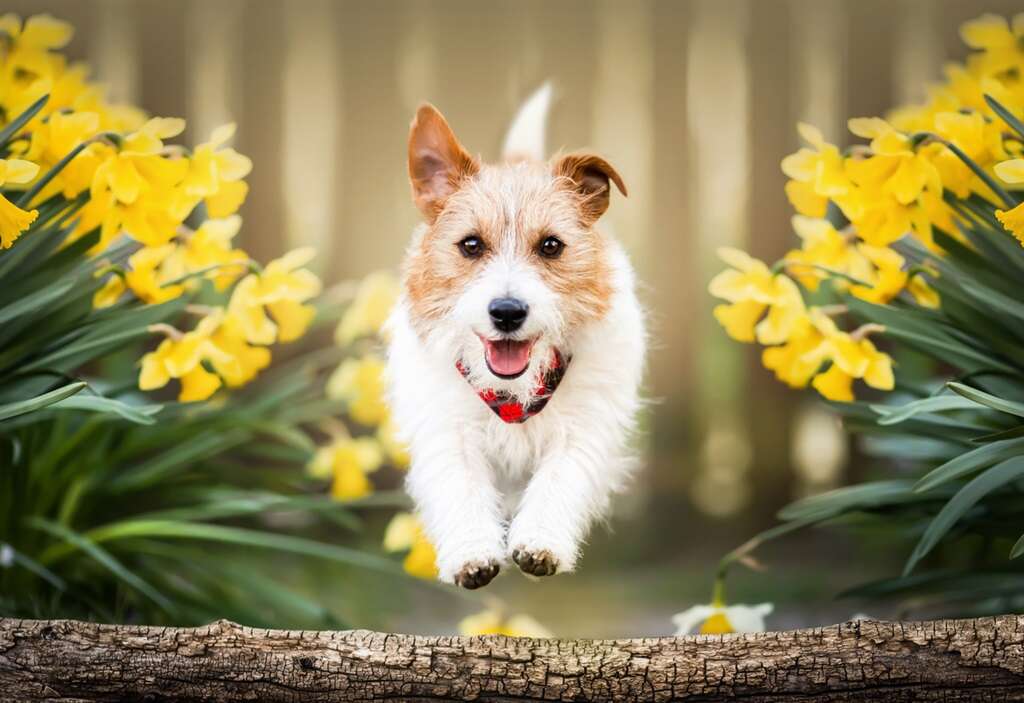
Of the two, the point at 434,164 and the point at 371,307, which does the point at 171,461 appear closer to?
the point at 371,307

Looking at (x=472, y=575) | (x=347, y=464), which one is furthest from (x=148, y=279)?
(x=472, y=575)

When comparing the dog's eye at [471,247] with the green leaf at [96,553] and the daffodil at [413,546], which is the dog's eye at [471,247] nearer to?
the daffodil at [413,546]

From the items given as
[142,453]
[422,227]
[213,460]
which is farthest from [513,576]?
[422,227]

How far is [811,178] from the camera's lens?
5.46ft

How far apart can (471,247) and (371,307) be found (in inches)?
37.8

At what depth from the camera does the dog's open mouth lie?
1.20 metres

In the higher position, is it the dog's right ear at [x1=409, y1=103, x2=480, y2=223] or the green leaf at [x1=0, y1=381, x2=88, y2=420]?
the dog's right ear at [x1=409, y1=103, x2=480, y2=223]

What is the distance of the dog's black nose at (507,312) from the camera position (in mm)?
1173

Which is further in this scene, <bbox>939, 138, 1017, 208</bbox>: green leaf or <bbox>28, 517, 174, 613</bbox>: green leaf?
<bbox>28, 517, 174, 613</bbox>: green leaf

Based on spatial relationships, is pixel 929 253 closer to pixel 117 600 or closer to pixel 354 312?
pixel 354 312

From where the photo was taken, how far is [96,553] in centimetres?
189

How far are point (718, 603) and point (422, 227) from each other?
0.97m

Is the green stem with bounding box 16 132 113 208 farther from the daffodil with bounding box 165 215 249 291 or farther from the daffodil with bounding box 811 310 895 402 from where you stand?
the daffodil with bounding box 811 310 895 402

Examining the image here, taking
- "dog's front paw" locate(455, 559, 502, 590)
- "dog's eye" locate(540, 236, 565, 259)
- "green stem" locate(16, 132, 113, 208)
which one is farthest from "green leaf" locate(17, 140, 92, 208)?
"dog's front paw" locate(455, 559, 502, 590)
